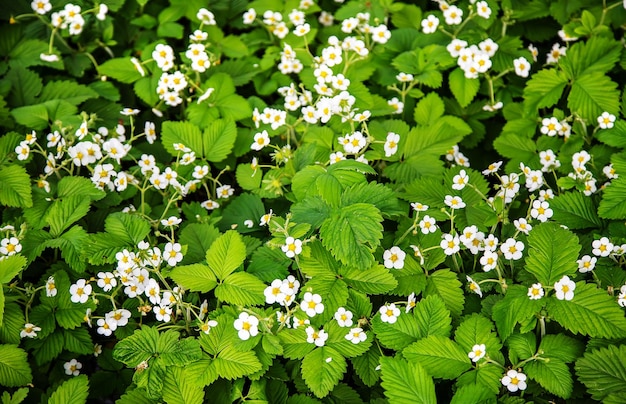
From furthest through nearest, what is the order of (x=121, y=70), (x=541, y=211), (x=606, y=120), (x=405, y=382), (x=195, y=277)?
(x=121, y=70) → (x=606, y=120) → (x=541, y=211) → (x=195, y=277) → (x=405, y=382)

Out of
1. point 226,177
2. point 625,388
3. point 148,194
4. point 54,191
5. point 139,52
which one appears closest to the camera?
point 625,388

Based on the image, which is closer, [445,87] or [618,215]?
[618,215]

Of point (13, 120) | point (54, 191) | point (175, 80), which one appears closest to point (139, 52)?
point (175, 80)

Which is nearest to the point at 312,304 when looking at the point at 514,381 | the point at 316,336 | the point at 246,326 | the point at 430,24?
the point at 316,336

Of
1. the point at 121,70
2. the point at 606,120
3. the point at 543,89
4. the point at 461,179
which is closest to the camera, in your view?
the point at 461,179

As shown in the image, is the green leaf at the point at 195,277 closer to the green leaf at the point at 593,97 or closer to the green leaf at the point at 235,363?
the green leaf at the point at 235,363

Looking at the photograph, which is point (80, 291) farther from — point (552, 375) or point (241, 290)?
point (552, 375)

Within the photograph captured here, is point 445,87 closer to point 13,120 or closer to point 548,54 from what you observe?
point 548,54
